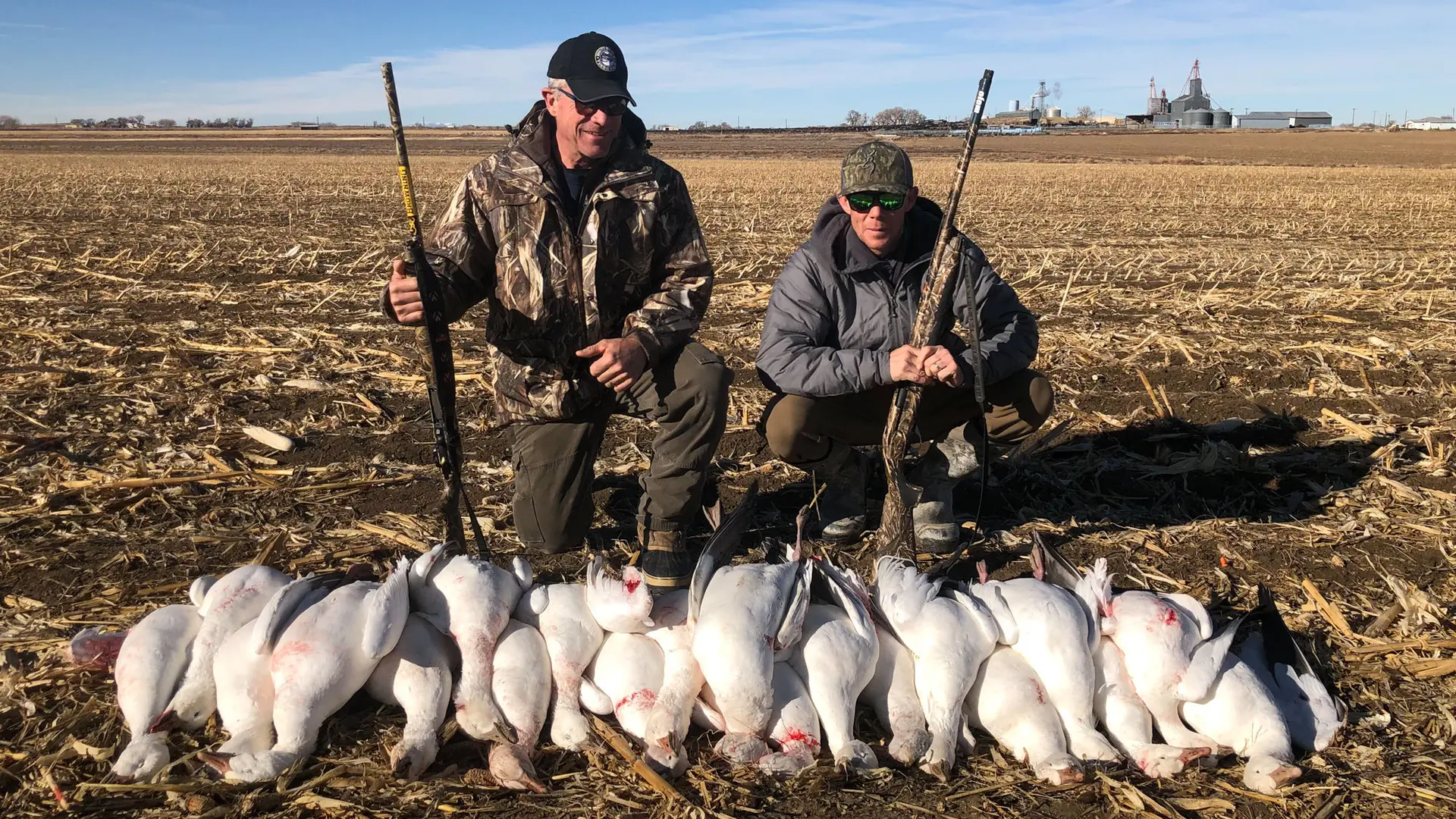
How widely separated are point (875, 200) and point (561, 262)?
1.25 m

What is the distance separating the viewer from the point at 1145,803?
2471mm

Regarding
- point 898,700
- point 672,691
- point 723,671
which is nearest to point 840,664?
point 898,700

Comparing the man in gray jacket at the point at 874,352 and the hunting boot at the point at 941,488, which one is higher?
the man in gray jacket at the point at 874,352

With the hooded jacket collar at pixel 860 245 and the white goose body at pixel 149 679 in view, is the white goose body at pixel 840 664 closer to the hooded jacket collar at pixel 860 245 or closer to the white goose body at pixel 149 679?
the white goose body at pixel 149 679

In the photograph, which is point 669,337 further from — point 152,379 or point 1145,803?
point 152,379

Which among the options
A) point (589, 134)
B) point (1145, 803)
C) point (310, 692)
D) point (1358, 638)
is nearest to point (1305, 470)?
point (1358, 638)

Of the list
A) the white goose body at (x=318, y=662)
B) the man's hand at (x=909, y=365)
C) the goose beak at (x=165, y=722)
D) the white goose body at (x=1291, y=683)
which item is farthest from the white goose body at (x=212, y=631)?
the white goose body at (x=1291, y=683)

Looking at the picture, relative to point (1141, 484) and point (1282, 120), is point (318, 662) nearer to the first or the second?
point (1141, 484)

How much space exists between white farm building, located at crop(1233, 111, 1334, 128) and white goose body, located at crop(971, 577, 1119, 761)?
122181 millimetres

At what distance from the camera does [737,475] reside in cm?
497

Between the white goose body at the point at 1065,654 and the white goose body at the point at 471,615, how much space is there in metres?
1.34

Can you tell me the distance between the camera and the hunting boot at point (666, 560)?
12.6 ft

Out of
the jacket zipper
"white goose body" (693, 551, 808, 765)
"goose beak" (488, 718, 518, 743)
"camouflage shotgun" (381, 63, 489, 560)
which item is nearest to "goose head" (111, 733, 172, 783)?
"goose beak" (488, 718, 518, 743)

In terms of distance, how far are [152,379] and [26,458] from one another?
1.39 meters
